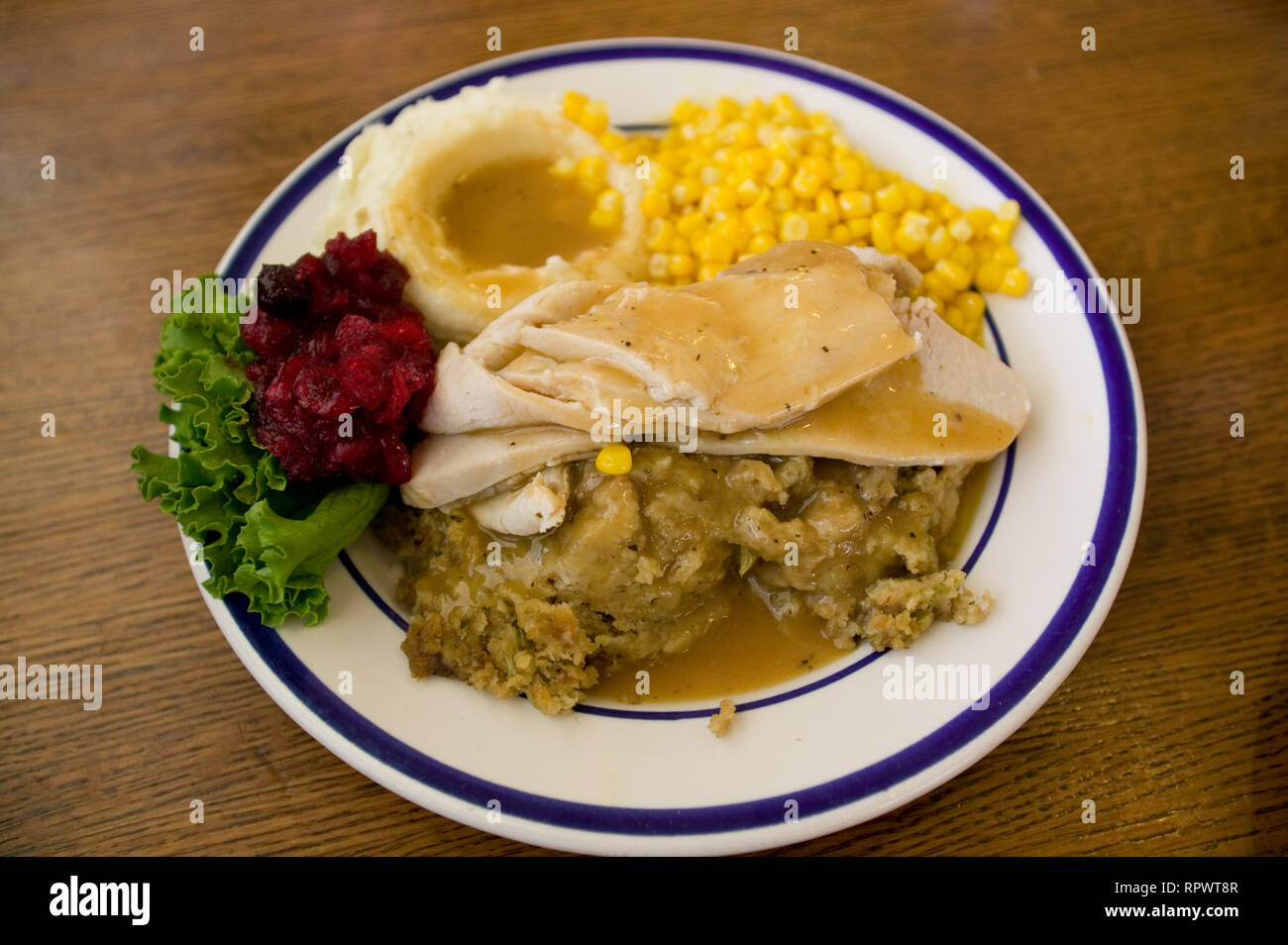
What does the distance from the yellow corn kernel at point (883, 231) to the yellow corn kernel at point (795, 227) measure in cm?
31

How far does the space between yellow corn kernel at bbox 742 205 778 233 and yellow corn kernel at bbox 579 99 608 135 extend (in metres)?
0.84

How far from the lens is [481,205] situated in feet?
13.4

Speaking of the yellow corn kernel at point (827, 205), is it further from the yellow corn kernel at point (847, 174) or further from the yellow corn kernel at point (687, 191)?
the yellow corn kernel at point (687, 191)

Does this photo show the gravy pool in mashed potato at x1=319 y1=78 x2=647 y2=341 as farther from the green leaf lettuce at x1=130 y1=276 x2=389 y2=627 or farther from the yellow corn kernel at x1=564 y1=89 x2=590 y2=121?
the green leaf lettuce at x1=130 y1=276 x2=389 y2=627

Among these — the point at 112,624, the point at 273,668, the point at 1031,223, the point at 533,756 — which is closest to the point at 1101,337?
the point at 1031,223

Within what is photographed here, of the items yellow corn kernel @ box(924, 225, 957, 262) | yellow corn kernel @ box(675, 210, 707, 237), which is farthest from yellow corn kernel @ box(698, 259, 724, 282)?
yellow corn kernel @ box(924, 225, 957, 262)

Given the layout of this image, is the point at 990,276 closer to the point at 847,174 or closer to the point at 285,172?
the point at 847,174

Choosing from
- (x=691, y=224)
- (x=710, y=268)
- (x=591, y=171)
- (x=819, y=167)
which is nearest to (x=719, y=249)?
(x=710, y=268)

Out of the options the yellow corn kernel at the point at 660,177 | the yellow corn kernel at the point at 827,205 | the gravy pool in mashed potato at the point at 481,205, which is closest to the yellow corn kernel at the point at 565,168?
the gravy pool in mashed potato at the point at 481,205

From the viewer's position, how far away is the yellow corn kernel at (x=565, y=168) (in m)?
4.15

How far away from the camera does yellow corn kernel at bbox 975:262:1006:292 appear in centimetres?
377

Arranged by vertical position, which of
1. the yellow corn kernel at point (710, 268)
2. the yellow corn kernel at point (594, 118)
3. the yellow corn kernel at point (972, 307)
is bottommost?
the yellow corn kernel at point (972, 307)

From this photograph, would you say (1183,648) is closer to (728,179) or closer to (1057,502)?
(1057,502)

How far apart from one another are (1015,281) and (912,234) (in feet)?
1.56
